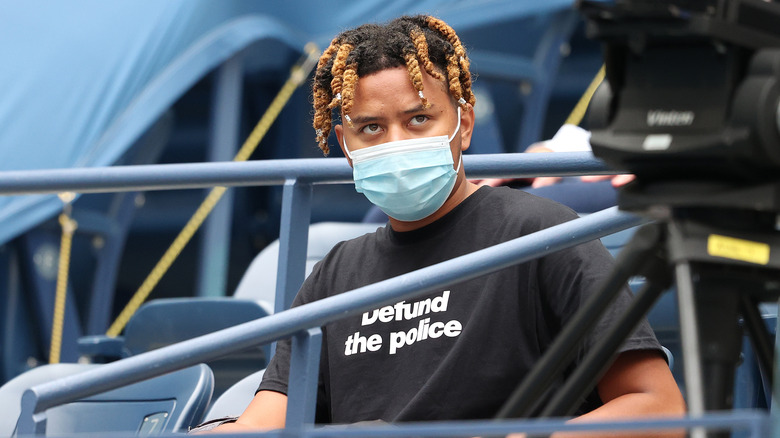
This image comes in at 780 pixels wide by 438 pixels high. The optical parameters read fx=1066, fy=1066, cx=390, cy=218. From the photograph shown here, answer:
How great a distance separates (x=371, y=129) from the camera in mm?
1669

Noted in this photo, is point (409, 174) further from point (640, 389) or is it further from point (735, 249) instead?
point (735, 249)

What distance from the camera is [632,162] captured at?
930 mm

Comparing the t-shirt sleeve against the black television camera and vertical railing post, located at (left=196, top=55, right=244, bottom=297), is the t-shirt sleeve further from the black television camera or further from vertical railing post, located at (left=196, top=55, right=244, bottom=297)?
vertical railing post, located at (left=196, top=55, right=244, bottom=297)

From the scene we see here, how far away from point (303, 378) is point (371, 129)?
555mm

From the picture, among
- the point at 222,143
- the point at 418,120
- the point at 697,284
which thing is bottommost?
the point at 697,284

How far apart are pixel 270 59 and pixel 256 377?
121 inches

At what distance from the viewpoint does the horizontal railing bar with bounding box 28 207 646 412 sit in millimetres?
1242

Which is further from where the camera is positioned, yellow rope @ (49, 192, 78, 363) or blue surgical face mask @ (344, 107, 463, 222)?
yellow rope @ (49, 192, 78, 363)

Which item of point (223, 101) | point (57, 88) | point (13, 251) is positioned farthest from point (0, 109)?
point (223, 101)

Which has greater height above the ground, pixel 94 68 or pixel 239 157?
pixel 94 68

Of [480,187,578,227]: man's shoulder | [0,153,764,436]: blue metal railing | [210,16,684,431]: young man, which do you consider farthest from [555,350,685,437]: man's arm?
[480,187,578,227]: man's shoulder

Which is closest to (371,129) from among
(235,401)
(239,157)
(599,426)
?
(235,401)

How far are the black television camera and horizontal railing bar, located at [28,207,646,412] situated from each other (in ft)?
1.22

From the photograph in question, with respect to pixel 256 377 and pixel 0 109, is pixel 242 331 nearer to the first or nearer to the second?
pixel 256 377
